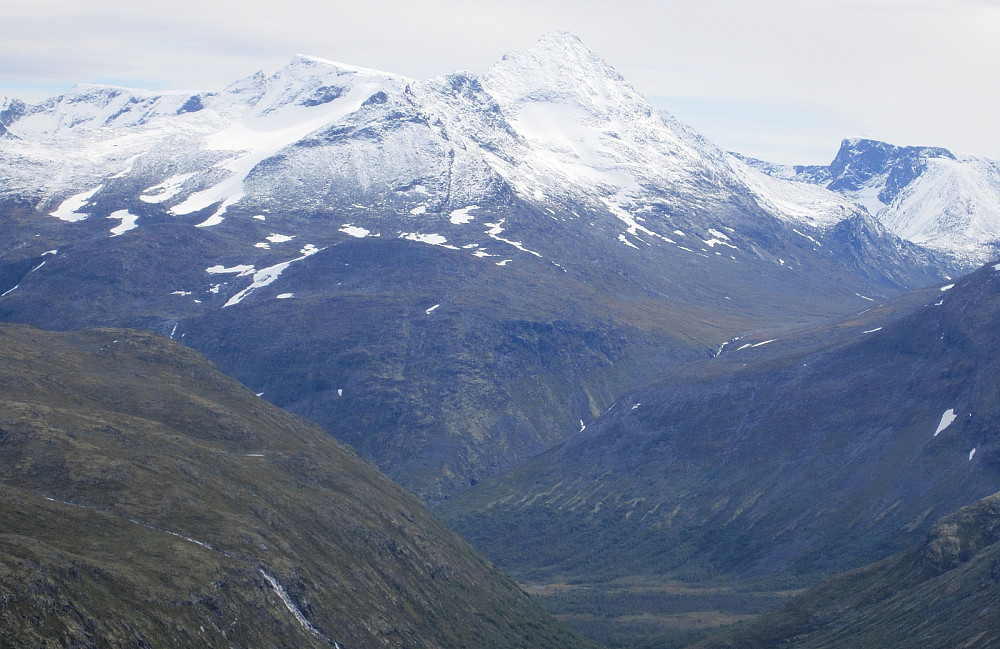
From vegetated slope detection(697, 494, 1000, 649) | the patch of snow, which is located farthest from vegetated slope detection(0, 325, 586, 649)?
vegetated slope detection(697, 494, 1000, 649)

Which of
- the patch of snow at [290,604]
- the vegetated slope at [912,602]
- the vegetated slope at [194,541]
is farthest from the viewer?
the vegetated slope at [912,602]

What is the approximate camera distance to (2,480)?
136 metres

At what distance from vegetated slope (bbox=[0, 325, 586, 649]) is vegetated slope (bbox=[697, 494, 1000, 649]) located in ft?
114

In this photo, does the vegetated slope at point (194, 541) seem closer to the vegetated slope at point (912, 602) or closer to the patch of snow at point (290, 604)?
the patch of snow at point (290, 604)

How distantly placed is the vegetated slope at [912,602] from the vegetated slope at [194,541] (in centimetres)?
3477

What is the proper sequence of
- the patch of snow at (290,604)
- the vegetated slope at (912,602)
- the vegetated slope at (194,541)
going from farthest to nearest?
the vegetated slope at (912,602) → the patch of snow at (290,604) → the vegetated slope at (194,541)

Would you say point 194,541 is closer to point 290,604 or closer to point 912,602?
point 290,604

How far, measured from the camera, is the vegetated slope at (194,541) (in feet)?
355

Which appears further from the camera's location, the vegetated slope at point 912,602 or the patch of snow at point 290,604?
the vegetated slope at point 912,602

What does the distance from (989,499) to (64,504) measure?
124571 mm

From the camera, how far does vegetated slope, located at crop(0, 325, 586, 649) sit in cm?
10812

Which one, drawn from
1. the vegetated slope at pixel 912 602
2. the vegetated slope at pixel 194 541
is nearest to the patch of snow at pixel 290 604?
the vegetated slope at pixel 194 541

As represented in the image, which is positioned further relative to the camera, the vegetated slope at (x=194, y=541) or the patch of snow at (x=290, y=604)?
the patch of snow at (x=290, y=604)

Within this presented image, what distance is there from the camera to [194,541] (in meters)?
136
